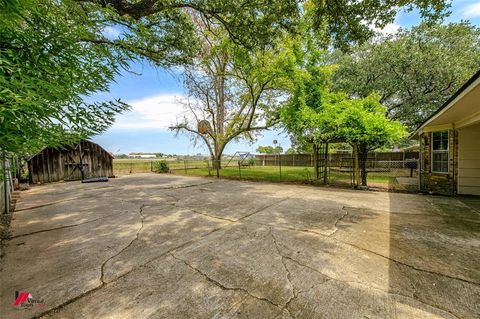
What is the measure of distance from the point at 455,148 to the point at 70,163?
62.3 feet

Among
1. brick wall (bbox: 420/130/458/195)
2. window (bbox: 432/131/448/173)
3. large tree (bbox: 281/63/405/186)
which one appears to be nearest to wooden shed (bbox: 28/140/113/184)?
large tree (bbox: 281/63/405/186)

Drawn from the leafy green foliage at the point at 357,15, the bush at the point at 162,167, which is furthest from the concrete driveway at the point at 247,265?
the bush at the point at 162,167

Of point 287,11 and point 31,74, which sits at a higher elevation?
point 287,11

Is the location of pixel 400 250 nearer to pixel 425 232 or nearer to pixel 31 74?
pixel 425 232

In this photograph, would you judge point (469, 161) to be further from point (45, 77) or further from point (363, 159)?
point (45, 77)

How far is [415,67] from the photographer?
14547mm

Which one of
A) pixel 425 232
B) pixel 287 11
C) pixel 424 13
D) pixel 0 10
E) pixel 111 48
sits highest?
pixel 287 11

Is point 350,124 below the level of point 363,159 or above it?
above

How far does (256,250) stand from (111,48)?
3377 mm

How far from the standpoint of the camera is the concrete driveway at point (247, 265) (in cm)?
186

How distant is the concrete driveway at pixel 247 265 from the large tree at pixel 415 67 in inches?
557

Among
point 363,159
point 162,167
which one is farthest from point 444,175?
point 162,167

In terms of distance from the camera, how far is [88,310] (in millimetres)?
1839

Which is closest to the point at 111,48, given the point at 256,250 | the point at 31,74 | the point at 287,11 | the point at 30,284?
the point at 31,74
